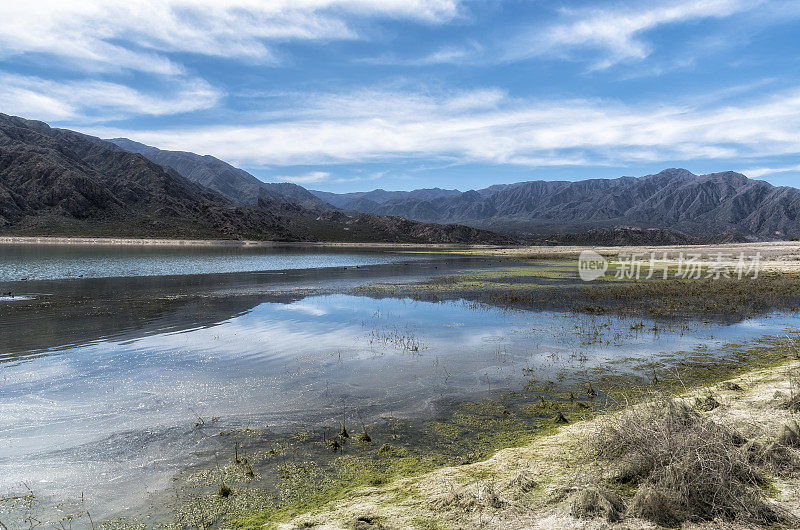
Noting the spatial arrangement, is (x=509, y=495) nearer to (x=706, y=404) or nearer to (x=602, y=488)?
(x=602, y=488)

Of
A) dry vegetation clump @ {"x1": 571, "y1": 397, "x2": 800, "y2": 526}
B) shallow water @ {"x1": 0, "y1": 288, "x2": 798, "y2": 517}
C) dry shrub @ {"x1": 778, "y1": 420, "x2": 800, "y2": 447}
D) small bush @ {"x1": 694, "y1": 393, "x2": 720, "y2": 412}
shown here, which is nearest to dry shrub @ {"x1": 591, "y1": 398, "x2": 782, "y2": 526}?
dry vegetation clump @ {"x1": 571, "y1": 397, "x2": 800, "y2": 526}

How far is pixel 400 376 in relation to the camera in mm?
16109

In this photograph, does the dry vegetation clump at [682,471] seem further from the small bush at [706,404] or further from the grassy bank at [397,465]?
the small bush at [706,404]

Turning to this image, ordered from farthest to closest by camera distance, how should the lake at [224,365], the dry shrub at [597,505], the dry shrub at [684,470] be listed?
the lake at [224,365], the dry shrub at [597,505], the dry shrub at [684,470]

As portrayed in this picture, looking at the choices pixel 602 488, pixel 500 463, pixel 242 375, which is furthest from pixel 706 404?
pixel 242 375

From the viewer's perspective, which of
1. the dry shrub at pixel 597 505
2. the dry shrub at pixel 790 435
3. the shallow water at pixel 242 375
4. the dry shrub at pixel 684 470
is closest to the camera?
the dry shrub at pixel 684 470

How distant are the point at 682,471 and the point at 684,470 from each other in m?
0.03

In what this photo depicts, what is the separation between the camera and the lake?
400 inches

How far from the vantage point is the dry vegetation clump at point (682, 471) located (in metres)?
6.16

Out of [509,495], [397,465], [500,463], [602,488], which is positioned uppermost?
[602,488]

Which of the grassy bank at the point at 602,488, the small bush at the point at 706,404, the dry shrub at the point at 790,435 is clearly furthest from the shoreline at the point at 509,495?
the small bush at the point at 706,404

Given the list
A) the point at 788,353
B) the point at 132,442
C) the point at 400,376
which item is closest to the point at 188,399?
the point at 132,442

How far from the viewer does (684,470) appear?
6480 mm

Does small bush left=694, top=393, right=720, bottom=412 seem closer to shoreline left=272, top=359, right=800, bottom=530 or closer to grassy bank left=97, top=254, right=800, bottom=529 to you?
grassy bank left=97, top=254, right=800, bottom=529
